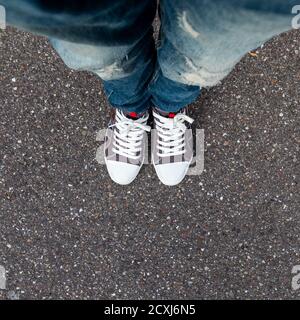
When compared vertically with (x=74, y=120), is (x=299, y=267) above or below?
below

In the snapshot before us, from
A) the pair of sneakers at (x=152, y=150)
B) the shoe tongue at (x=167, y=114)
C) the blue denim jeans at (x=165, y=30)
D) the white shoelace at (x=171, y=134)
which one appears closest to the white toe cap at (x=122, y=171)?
the pair of sneakers at (x=152, y=150)

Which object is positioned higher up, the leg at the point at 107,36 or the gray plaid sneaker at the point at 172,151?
the leg at the point at 107,36

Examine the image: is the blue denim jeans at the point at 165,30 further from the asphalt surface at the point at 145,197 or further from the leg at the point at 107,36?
the asphalt surface at the point at 145,197

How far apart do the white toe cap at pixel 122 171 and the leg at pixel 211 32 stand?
0.50 metres

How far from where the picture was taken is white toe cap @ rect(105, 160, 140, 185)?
4.79ft

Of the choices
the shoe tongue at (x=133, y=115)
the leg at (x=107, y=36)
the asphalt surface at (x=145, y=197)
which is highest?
the leg at (x=107, y=36)

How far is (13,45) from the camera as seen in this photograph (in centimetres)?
148

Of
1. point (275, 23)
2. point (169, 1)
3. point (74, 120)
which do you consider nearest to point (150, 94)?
point (74, 120)

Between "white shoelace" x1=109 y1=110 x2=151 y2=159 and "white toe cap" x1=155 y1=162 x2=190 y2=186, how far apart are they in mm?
93

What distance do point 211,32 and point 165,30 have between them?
0.52 ft

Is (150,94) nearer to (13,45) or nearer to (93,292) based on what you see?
(13,45)

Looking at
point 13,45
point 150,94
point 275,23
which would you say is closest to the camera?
point 275,23

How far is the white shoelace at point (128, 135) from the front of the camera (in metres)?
1.39
